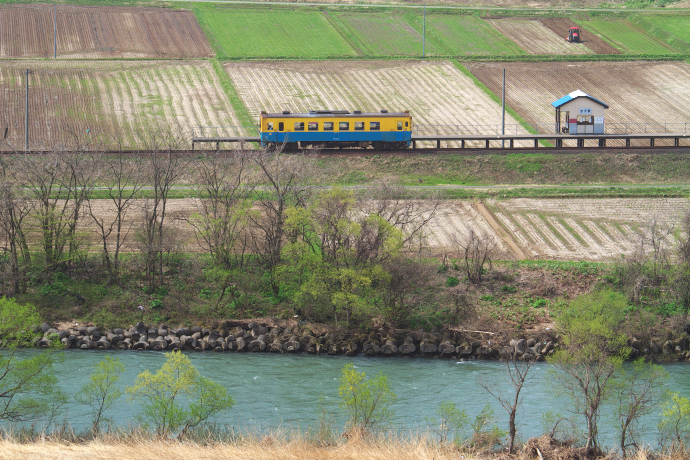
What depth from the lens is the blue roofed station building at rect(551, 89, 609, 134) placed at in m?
61.0

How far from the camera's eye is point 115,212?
45.5 m

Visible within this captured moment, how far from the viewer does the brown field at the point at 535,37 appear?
84125 millimetres

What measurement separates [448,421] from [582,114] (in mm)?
40153

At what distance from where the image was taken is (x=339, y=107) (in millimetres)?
68750

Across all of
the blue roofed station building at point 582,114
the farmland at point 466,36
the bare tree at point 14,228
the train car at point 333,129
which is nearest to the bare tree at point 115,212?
the bare tree at point 14,228

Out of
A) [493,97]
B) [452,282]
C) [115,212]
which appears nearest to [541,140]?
[493,97]

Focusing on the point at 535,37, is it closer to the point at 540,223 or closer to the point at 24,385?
the point at 540,223

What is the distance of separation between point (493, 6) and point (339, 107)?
38421 mm

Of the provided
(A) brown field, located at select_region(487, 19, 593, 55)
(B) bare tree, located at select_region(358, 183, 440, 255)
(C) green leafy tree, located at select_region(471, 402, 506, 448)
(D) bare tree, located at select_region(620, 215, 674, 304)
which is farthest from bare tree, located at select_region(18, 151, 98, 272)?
(A) brown field, located at select_region(487, 19, 593, 55)

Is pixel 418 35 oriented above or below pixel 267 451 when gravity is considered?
above

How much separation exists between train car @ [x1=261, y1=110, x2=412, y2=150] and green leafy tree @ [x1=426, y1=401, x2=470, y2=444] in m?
30.3

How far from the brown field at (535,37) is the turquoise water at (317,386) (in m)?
55.9

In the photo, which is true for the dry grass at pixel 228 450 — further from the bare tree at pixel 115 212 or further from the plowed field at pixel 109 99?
the plowed field at pixel 109 99

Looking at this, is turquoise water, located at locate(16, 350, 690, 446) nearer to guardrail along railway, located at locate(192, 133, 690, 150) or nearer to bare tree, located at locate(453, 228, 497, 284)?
bare tree, located at locate(453, 228, 497, 284)
